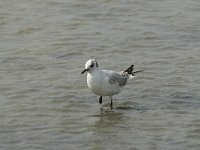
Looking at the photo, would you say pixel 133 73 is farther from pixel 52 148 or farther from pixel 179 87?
pixel 52 148

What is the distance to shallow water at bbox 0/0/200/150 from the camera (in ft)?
35.6

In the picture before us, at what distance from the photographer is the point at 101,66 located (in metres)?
14.3

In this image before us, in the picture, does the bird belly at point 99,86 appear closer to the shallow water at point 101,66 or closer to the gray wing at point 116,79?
the gray wing at point 116,79

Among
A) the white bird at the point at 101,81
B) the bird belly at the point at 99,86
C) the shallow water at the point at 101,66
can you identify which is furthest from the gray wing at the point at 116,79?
the shallow water at the point at 101,66

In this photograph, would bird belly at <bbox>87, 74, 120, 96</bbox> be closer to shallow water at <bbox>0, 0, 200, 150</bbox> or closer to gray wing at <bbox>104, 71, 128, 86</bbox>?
gray wing at <bbox>104, 71, 128, 86</bbox>

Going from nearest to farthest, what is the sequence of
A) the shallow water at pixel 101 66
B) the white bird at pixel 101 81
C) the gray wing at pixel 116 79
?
the shallow water at pixel 101 66, the white bird at pixel 101 81, the gray wing at pixel 116 79

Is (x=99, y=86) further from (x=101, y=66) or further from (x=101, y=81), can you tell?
(x=101, y=66)

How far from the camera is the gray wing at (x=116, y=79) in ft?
40.4

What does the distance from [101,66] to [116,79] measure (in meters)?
1.90

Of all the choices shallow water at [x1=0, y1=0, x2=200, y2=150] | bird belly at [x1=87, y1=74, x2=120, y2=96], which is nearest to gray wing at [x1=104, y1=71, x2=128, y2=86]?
bird belly at [x1=87, y1=74, x2=120, y2=96]

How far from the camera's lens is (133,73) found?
13242 millimetres

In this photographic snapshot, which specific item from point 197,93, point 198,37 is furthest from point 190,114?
point 198,37

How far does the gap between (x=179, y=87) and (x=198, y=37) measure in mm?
3012

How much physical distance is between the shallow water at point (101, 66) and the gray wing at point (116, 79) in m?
0.32
